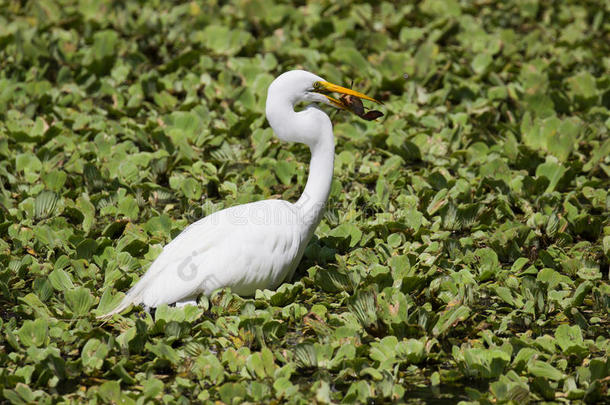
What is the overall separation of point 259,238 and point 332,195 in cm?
138

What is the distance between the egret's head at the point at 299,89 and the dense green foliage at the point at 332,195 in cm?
90

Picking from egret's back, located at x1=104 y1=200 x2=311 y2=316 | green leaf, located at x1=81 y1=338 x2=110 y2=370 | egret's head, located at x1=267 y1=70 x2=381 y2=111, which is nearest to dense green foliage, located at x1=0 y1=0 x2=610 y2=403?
green leaf, located at x1=81 y1=338 x2=110 y2=370

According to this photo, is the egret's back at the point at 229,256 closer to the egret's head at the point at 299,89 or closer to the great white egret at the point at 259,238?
the great white egret at the point at 259,238

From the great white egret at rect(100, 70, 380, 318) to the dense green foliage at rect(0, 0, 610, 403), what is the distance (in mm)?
151

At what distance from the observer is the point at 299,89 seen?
16.0 feet

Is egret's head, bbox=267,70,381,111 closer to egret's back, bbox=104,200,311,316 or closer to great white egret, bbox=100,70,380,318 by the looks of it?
great white egret, bbox=100,70,380,318

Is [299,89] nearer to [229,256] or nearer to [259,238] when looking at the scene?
[259,238]

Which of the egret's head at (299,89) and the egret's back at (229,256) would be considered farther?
the egret's head at (299,89)

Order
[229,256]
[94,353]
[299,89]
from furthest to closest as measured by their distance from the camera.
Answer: [299,89], [229,256], [94,353]

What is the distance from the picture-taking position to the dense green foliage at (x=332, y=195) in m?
4.02

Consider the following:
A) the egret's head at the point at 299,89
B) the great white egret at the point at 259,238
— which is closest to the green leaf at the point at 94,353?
the great white egret at the point at 259,238

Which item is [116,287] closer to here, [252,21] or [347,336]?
[347,336]

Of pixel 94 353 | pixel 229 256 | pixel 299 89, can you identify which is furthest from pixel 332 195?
pixel 94 353

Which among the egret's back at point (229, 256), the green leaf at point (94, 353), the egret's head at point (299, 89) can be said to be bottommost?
the green leaf at point (94, 353)
